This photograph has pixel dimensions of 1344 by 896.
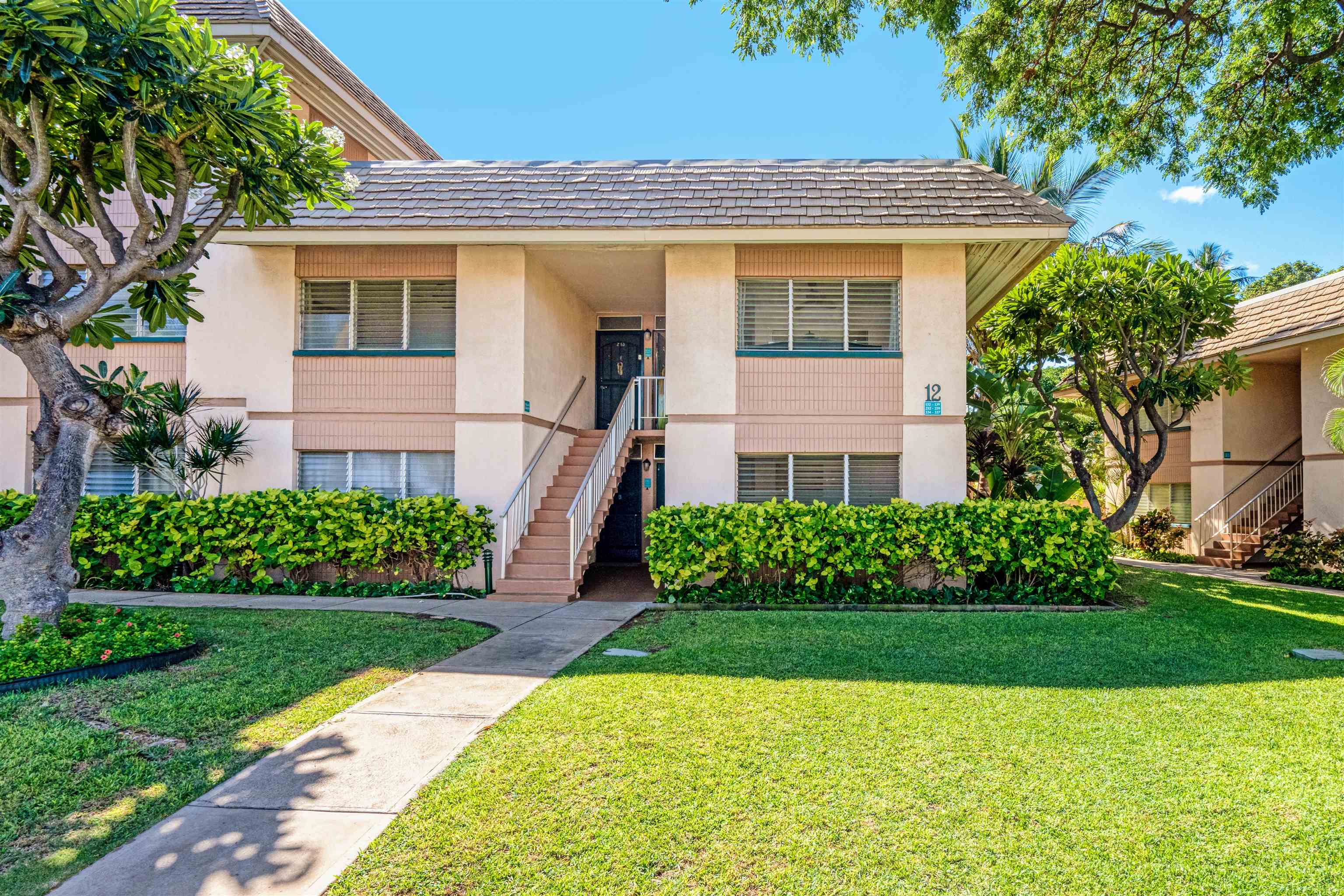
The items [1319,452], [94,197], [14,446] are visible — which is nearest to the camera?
[94,197]

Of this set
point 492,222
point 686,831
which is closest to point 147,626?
point 686,831

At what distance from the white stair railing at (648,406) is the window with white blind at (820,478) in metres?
2.10

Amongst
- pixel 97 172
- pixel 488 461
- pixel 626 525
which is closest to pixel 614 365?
pixel 626 525

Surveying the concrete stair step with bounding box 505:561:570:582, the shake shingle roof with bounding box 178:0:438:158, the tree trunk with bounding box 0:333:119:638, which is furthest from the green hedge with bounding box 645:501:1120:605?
the shake shingle roof with bounding box 178:0:438:158

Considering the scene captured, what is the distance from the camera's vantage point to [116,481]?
1162 cm

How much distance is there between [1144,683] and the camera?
19.3ft

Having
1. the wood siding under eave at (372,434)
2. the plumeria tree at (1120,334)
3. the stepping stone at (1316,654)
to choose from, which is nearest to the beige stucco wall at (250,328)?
the wood siding under eave at (372,434)

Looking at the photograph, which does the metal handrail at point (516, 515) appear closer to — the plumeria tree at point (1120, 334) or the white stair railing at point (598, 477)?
the white stair railing at point (598, 477)

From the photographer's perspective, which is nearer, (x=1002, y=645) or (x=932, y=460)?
(x=1002, y=645)

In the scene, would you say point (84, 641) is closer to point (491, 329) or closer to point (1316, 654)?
point (491, 329)

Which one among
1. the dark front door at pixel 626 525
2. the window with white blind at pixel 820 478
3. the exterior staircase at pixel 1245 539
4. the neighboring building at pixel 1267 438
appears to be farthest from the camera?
the exterior staircase at pixel 1245 539

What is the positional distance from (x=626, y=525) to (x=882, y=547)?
593 cm

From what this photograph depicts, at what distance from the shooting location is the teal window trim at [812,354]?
10938 millimetres

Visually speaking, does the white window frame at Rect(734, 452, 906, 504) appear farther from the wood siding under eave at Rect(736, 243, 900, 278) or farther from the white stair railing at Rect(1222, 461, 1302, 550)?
the white stair railing at Rect(1222, 461, 1302, 550)
